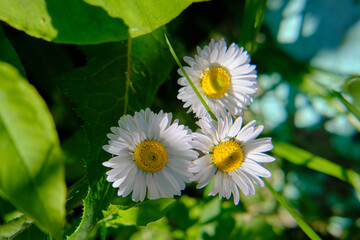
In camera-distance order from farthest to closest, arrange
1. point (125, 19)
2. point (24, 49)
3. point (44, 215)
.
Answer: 1. point (24, 49)
2. point (125, 19)
3. point (44, 215)

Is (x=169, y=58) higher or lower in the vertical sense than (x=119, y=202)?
higher

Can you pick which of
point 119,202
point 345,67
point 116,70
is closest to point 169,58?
point 116,70

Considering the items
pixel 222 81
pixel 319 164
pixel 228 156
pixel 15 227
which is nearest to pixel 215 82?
pixel 222 81

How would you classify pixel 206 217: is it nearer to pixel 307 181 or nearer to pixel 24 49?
pixel 307 181

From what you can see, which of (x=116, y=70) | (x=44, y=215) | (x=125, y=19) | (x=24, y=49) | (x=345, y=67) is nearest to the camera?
(x=44, y=215)

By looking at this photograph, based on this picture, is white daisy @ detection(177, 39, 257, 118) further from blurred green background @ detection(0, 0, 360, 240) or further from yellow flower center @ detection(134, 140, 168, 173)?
blurred green background @ detection(0, 0, 360, 240)

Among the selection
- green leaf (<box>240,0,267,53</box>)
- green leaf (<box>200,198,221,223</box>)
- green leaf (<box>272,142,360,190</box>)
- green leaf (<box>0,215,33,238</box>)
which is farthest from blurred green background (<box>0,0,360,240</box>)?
green leaf (<box>0,215,33,238</box>)

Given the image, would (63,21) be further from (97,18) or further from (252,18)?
(252,18)
